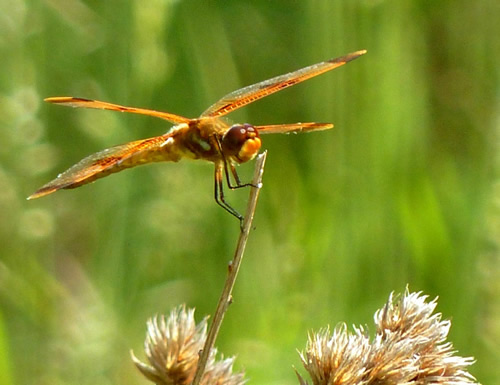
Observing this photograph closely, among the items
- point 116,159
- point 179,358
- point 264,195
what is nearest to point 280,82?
point 116,159

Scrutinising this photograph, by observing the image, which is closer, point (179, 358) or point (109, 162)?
point (179, 358)

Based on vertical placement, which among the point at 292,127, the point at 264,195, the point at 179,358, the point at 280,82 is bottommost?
the point at 179,358

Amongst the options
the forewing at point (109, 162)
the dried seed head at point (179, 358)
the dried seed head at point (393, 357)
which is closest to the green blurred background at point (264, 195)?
the forewing at point (109, 162)

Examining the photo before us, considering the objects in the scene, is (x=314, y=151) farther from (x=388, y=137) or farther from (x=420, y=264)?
(x=420, y=264)

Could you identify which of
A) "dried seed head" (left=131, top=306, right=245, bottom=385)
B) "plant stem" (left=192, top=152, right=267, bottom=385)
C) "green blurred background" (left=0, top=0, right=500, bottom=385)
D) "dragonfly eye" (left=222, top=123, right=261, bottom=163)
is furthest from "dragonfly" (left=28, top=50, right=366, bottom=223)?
"green blurred background" (left=0, top=0, right=500, bottom=385)

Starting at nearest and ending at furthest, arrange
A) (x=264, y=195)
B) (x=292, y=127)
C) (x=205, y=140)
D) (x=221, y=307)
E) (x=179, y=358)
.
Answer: (x=221, y=307) → (x=179, y=358) → (x=292, y=127) → (x=205, y=140) → (x=264, y=195)

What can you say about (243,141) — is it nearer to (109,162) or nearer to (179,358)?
(109,162)

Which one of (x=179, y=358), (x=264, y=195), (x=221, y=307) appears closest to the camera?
(x=221, y=307)
